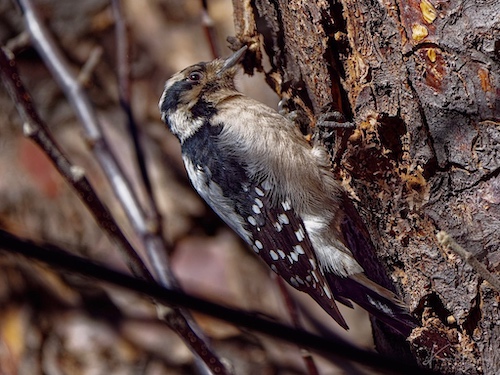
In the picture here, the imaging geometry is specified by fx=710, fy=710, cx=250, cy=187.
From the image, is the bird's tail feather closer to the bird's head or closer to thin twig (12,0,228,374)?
thin twig (12,0,228,374)

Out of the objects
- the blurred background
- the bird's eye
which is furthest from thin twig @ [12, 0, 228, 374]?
the blurred background

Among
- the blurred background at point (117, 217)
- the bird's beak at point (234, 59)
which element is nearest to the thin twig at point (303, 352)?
the bird's beak at point (234, 59)

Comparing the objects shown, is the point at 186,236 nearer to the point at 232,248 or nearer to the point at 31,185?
the point at 232,248

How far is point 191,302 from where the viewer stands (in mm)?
770

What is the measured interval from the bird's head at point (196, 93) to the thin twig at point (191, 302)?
1842mm

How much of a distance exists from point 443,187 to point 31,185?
353cm

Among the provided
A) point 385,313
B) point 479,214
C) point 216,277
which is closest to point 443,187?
point 479,214

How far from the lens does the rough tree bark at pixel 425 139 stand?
1643 millimetres

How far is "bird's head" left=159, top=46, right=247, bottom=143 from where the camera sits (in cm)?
260

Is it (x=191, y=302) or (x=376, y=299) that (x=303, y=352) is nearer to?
(x=376, y=299)

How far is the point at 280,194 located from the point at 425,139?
766mm

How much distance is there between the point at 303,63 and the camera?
6.70 feet

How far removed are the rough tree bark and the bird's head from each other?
0.60m

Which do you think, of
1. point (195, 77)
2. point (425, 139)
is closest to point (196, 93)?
point (195, 77)
